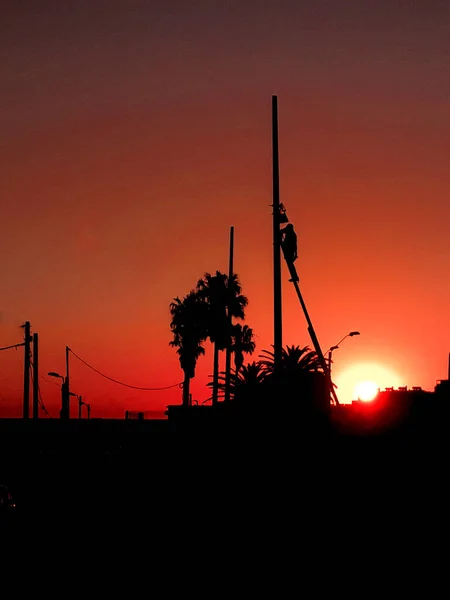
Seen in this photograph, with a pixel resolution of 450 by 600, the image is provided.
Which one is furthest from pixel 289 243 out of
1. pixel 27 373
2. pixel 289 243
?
pixel 27 373

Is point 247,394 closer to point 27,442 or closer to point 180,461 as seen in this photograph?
point 180,461

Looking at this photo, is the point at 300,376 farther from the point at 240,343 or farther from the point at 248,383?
the point at 240,343

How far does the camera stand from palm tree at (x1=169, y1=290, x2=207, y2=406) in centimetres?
7367

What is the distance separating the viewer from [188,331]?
7581 cm

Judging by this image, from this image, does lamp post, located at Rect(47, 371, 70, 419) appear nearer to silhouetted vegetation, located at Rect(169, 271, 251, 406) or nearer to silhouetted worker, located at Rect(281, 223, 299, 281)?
silhouetted vegetation, located at Rect(169, 271, 251, 406)

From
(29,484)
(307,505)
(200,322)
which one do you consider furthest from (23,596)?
(200,322)

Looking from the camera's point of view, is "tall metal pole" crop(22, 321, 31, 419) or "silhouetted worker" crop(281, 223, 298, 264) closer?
"silhouetted worker" crop(281, 223, 298, 264)

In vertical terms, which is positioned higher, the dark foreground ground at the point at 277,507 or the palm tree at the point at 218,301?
the palm tree at the point at 218,301

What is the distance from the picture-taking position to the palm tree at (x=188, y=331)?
242ft

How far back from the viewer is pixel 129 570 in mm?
16906

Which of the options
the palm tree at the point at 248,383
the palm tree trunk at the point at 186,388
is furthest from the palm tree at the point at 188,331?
the palm tree at the point at 248,383

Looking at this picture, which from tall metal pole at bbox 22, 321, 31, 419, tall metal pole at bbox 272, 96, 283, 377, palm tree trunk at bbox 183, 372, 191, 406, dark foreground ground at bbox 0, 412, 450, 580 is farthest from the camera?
palm tree trunk at bbox 183, 372, 191, 406

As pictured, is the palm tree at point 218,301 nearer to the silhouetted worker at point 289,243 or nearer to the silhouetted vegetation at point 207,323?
the silhouetted vegetation at point 207,323

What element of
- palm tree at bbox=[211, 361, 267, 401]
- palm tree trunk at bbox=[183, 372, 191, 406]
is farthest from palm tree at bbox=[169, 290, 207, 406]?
palm tree at bbox=[211, 361, 267, 401]
